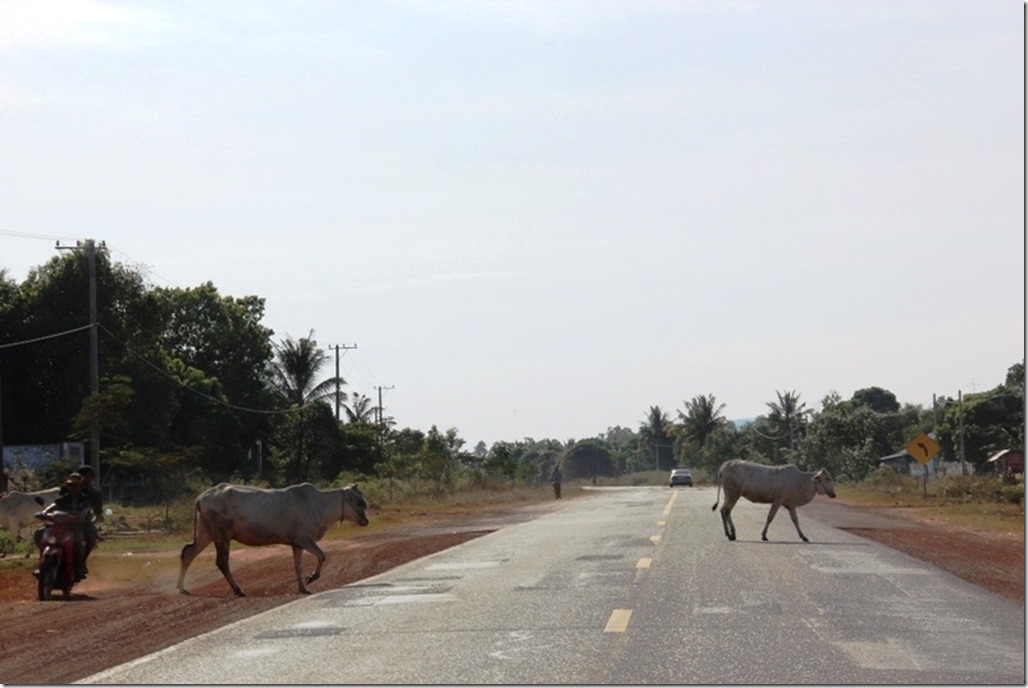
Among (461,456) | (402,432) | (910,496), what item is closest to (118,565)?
(910,496)

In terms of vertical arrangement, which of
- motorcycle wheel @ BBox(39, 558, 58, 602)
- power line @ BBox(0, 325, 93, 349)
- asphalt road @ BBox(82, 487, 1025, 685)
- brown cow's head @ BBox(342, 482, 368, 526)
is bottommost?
asphalt road @ BBox(82, 487, 1025, 685)

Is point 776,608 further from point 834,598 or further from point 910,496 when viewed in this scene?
point 910,496

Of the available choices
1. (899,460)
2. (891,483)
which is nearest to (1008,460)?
(891,483)

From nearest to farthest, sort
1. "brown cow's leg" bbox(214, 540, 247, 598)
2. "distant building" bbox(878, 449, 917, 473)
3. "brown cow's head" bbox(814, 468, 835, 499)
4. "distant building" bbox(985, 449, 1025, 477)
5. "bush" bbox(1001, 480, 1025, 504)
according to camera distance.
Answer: "brown cow's leg" bbox(214, 540, 247, 598), "brown cow's head" bbox(814, 468, 835, 499), "bush" bbox(1001, 480, 1025, 504), "distant building" bbox(985, 449, 1025, 477), "distant building" bbox(878, 449, 917, 473)

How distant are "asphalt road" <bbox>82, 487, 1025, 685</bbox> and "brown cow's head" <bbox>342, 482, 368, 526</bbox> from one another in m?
1.04

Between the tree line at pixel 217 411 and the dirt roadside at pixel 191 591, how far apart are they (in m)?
15.1

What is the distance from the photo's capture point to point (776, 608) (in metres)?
15.2

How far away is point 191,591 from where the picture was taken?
21969 millimetres

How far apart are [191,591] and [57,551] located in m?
2.07

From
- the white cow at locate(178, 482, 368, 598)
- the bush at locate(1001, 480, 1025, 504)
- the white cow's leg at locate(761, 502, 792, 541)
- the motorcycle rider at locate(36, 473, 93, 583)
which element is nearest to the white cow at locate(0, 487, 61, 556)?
the motorcycle rider at locate(36, 473, 93, 583)

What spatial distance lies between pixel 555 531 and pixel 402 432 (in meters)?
86.2

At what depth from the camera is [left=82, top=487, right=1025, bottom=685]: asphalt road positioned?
11203 mm

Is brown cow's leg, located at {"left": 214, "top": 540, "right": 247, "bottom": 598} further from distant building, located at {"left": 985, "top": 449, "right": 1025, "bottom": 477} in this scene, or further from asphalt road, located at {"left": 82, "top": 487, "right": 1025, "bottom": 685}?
distant building, located at {"left": 985, "top": 449, "right": 1025, "bottom": 477}

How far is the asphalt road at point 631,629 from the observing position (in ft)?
36.8
